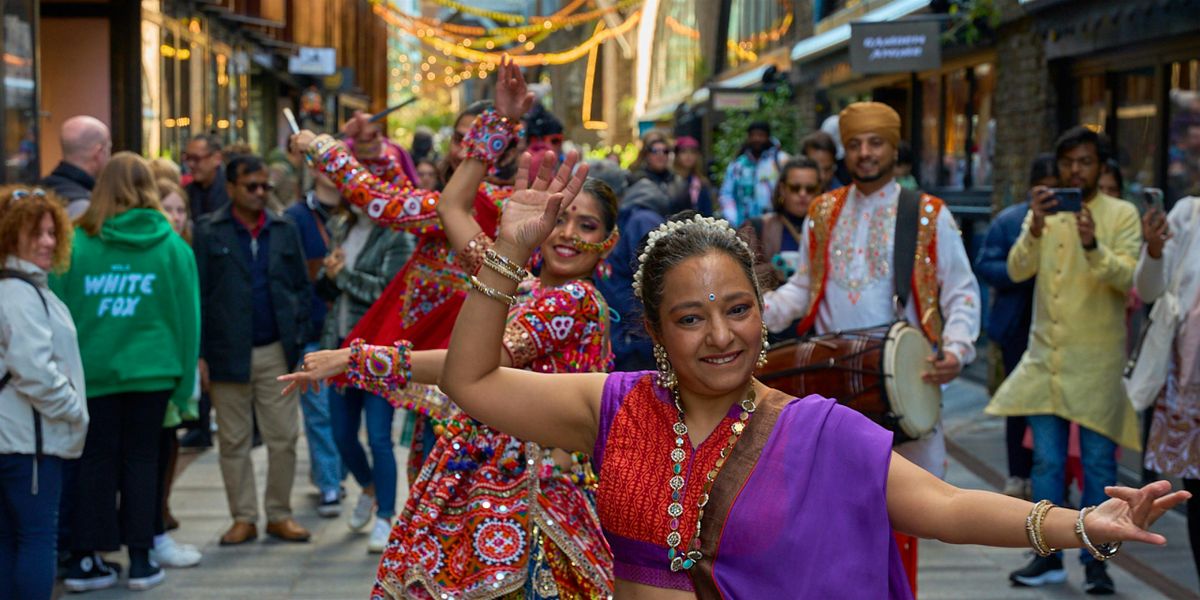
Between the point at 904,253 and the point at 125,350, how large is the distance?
322 centimetres

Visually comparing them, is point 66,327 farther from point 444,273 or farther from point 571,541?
point 571,541

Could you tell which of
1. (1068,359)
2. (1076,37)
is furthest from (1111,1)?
(1068,359)

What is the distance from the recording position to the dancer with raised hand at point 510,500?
3928mm

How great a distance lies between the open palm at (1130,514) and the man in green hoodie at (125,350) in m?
4.86

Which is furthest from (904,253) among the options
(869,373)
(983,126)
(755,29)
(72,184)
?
(755,29)

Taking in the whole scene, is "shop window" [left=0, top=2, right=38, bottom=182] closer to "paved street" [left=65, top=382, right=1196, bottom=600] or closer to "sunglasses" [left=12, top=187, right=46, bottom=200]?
"paved street" [left=65, top=382, right=1196, bottom=600]

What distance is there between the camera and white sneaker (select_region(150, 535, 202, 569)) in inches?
280

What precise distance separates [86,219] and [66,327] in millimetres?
1162

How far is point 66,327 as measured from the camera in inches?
217

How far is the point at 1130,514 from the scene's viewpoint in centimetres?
244

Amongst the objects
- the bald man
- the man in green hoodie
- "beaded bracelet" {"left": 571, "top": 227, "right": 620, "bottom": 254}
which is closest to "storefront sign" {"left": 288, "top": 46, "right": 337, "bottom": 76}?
the bald man

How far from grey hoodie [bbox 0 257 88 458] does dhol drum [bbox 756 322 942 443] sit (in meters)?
2.41

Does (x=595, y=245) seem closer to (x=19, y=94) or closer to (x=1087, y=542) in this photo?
(x=1087, y=542)

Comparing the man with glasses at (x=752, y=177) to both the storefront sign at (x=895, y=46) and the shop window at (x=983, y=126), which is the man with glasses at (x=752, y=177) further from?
the shop window at (x=983, y=126)
